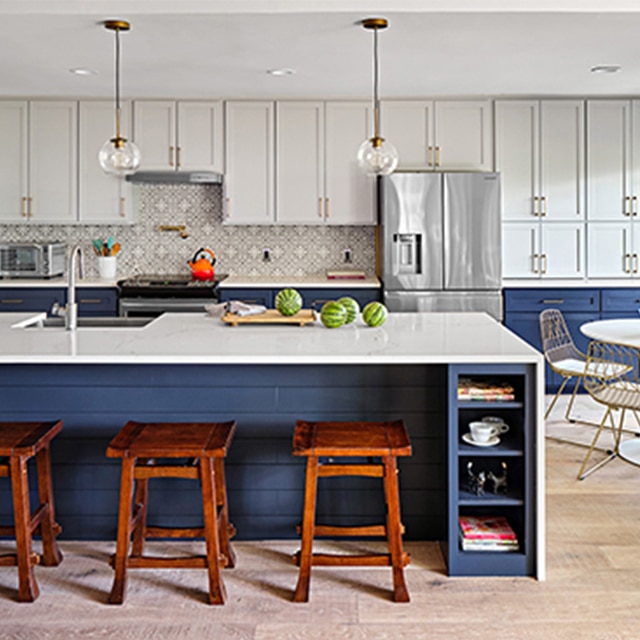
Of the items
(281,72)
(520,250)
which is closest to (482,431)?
(281,72)

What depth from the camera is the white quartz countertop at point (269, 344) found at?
307cm

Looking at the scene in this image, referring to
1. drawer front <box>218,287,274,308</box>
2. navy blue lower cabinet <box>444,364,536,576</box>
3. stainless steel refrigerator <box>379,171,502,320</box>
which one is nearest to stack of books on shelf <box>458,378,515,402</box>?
navy blue lower cabinet <box>444,364,536,576</box>

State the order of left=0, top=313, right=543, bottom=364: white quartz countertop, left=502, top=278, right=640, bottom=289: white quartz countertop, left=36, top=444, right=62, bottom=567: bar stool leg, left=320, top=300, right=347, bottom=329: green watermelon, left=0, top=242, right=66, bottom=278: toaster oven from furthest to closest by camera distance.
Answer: left=502, top=278, right=640, bottom=289: white quartz countertop, left=0, top=242, right=66, bottom=278: toaster oven, left=320, top=300, right=347, bottom=329: green watermelon, left=36, top=444, right=62, bottom=567: bar stool leg, left=0, top=313, right=543, bottom=364: white quartz countertop

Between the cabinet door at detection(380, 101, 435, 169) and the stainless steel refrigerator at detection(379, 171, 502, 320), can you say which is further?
the cabinet door at detection(380, 101, 435, 169)

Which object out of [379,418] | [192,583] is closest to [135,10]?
[379,418]

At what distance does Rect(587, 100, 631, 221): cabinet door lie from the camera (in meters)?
6.32

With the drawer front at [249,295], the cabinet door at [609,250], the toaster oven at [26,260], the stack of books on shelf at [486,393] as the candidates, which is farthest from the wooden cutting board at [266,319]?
the cabinet door at [609,250]

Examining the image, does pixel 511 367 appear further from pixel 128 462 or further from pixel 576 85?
pixel 576 85

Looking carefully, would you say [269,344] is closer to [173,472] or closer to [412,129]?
[173,472]

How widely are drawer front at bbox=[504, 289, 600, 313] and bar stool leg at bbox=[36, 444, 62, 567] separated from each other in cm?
392

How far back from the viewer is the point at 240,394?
3406 millimetres

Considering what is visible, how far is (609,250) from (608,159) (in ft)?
2.20

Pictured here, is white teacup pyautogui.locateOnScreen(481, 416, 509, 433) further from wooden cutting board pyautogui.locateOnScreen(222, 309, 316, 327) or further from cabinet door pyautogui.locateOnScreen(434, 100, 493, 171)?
cabinet door pyautogui.locateOnScreen(434, 100, 493, 171)

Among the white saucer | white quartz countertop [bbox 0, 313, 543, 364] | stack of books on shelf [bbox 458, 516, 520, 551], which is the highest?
white quartz countertop [bbox 0, 313, 543, 364]
